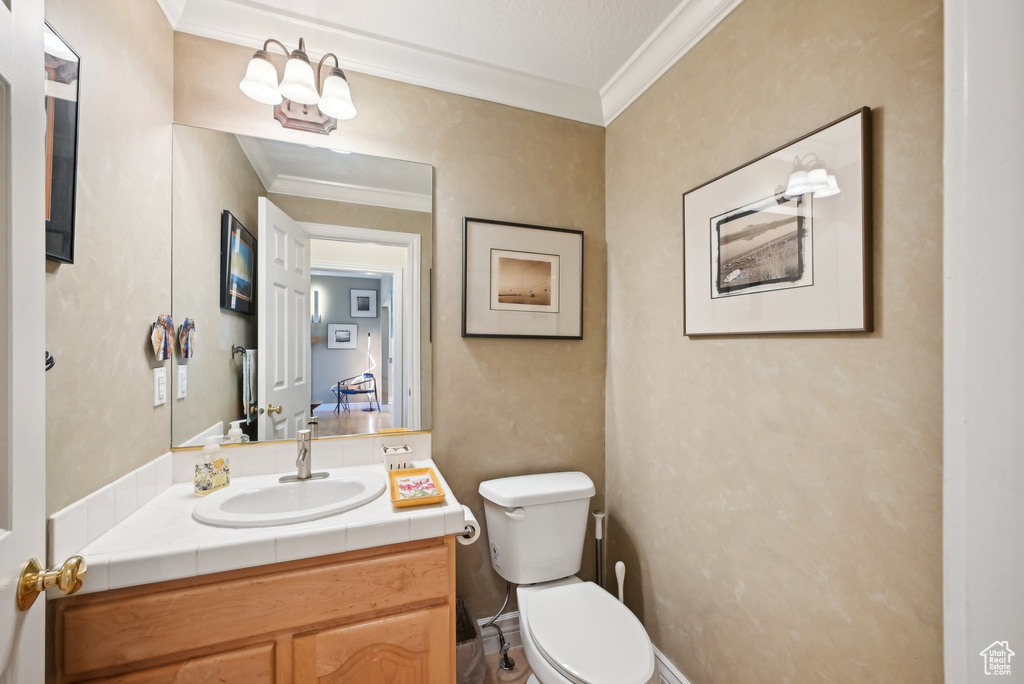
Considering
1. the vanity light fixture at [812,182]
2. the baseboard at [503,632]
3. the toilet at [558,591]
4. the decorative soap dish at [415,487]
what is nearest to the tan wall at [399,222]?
the decorative soap dish at [415,487]

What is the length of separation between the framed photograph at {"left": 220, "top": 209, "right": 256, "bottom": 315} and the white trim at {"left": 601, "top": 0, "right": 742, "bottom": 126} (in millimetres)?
1564

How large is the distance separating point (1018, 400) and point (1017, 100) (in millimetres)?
437

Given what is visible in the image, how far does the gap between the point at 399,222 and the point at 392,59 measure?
61 centimetres

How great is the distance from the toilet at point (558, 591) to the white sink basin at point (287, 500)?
19.6 inches

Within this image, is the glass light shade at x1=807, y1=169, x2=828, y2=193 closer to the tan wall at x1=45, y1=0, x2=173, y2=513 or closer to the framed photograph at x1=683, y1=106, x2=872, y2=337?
the framed photograph at x1=683, y1=106, x2=872, y2=337

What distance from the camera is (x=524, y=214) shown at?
1.87 meters

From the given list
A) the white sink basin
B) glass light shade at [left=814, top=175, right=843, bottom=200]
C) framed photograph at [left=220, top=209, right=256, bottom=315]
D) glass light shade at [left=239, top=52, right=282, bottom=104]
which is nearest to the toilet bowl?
the white sink basin

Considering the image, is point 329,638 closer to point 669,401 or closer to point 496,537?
point 496,537

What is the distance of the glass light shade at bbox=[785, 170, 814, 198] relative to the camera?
1105mm

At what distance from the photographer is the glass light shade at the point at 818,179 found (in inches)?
41.9

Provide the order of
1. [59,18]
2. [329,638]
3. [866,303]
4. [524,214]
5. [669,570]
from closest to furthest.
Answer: [59,18]
[866,303]
[329,638]
[669,570]
[524,214]

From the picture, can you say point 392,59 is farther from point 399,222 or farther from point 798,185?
point 798,185

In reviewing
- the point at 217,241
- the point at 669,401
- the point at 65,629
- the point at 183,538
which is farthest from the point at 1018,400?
the point at 217,241

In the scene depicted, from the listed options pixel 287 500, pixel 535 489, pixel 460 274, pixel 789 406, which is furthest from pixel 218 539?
pixel 789 406
